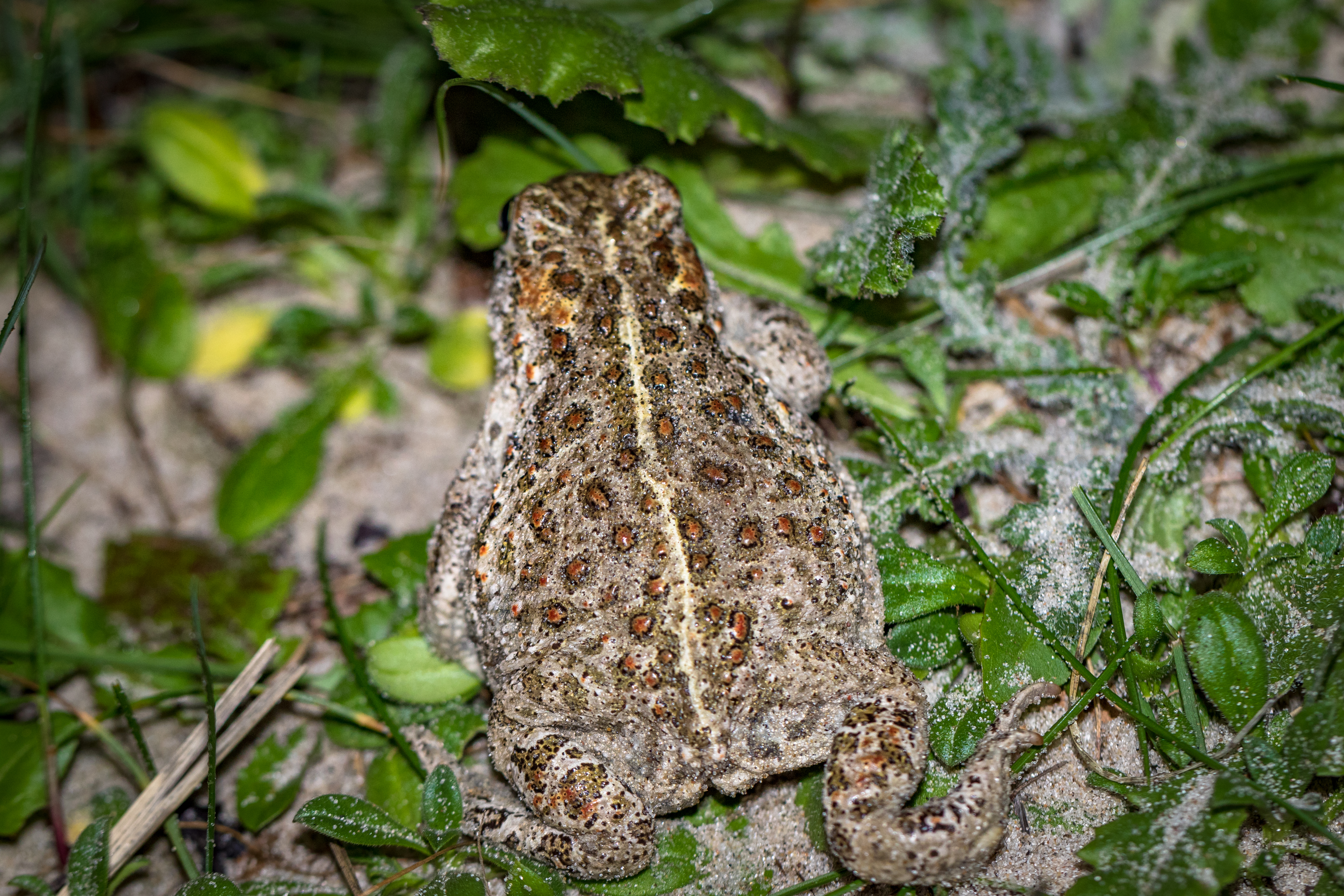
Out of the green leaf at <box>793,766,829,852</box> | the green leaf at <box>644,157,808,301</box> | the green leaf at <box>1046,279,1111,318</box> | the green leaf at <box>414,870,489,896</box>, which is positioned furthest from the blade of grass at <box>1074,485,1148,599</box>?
the green leaf at <box>414,870,489,896</box>

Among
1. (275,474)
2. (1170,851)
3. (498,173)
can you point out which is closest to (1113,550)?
(1170,851)

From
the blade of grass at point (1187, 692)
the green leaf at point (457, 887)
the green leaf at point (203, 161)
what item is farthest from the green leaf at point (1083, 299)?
the green leaf at point (203, 161)

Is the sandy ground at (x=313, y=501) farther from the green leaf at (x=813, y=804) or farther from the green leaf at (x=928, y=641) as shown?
the green leaf at (x=928, y=641)

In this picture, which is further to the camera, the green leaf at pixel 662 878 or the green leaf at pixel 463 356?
the green leaf at pixel 463 356

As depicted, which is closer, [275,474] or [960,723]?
[960,723]

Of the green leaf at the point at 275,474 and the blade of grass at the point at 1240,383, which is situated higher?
the green leaf at the point at 275,474

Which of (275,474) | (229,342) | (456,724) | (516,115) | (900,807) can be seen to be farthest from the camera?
(229,342)

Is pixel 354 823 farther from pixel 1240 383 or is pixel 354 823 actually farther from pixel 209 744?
pixel 1240 383

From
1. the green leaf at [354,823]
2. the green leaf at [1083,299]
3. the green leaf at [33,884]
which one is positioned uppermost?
the green leaf at [1083,299]
